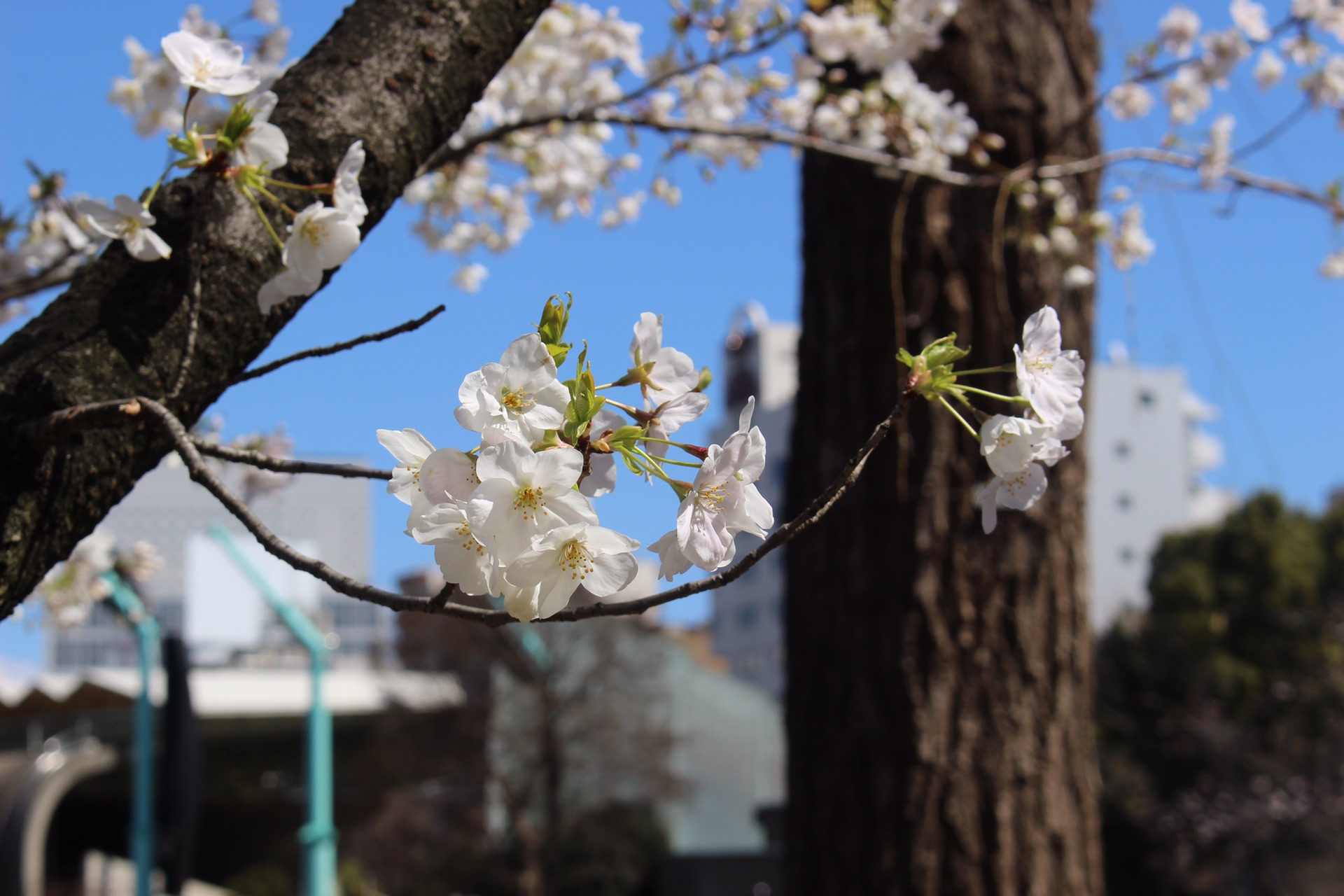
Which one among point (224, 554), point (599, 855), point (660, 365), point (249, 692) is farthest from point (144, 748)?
point (249, 692)

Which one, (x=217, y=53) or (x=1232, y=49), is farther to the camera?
(x=1232, y=49)

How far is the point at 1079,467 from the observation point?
263cm

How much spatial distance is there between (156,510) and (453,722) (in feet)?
64.8

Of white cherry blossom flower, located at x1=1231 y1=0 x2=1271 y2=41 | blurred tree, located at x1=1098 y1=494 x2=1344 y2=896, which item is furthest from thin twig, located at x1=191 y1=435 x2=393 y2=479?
blurred tree, located at x1=1098 y1=494 x2=1344 y2=896

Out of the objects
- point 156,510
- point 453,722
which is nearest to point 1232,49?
point 156,510

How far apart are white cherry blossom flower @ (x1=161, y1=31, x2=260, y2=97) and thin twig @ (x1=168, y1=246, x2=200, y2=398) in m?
0.15

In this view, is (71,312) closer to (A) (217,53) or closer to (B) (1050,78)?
(A) (217,53)

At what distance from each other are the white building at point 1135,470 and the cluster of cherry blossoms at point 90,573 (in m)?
35.9

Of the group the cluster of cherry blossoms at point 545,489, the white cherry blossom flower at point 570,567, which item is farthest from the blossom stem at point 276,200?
the white cherry blossom flower at point 570,567

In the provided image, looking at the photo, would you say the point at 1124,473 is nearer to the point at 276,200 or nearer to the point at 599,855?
the point at 599,855

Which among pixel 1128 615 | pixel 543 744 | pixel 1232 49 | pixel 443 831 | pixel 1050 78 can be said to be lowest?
pixel 443 831

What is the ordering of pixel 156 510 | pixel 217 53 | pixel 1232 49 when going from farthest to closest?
pixel 156 510, pixel 1232 49, pixel 217 53

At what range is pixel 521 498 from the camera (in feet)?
2.21

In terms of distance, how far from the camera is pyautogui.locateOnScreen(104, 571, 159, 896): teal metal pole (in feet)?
21.9
